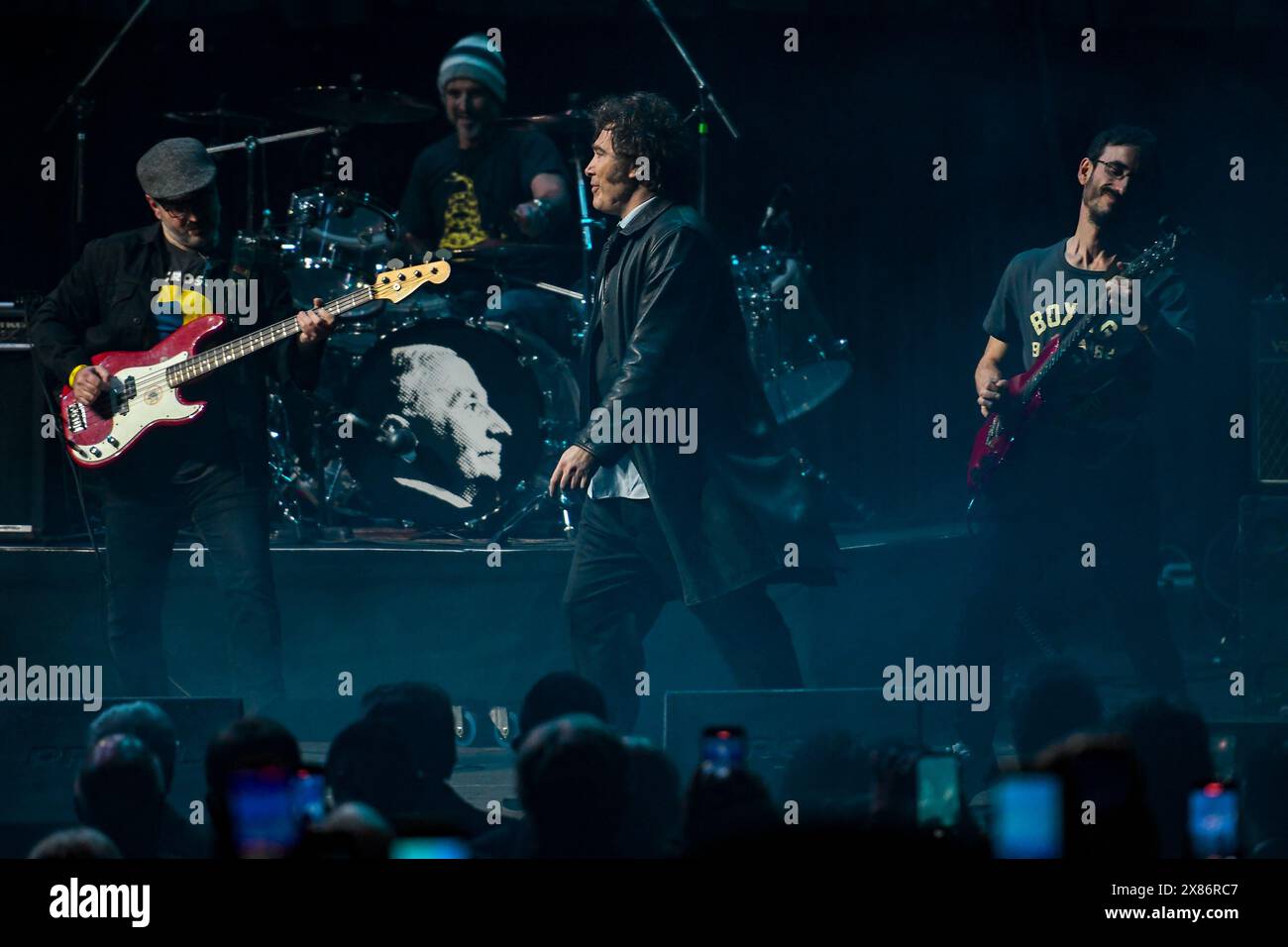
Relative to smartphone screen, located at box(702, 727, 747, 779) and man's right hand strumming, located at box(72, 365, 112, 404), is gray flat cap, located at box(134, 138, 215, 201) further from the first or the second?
smartphone screen, located at box(702, 727, 747, 779)

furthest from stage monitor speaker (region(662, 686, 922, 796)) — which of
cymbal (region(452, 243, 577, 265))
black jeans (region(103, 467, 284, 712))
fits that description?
cymbal (region(452, 243, 577, 265))

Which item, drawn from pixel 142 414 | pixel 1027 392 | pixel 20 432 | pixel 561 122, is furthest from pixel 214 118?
pixel 1027 392

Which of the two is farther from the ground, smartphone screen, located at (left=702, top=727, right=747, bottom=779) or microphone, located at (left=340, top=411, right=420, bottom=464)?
microphone, located at (left=340, top=411, right=420, bottom=464)

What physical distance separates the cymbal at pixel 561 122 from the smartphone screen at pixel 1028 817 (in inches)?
183

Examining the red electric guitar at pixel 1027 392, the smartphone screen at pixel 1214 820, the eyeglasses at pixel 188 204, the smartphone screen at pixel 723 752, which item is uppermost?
the eyeglasses at pixel 188 204

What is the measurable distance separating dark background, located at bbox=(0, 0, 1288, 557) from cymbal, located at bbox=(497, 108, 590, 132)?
0.87 metres

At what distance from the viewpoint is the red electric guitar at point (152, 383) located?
19.5 feet

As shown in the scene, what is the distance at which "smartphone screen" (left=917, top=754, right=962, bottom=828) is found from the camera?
10.8ft

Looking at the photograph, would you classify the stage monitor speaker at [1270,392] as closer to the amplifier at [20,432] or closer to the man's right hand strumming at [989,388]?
the man's right hand strumming at [989,388]

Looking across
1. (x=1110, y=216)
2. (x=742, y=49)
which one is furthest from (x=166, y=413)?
(x=742, y=49)

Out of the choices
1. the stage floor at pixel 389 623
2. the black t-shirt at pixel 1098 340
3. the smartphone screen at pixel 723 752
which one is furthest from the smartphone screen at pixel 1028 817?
the stage floor at pixel 389 623

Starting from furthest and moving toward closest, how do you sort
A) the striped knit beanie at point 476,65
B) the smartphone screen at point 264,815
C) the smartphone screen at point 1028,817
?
the striped knit beanie at point 476,65 < the smartphone screen at point 1028,817 < the smartphone screen at point 264,815
